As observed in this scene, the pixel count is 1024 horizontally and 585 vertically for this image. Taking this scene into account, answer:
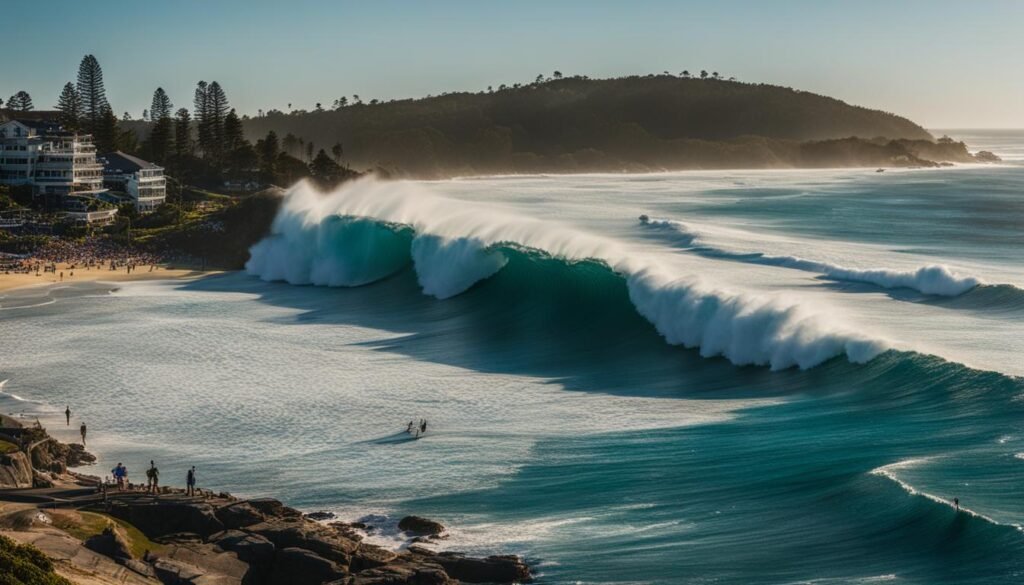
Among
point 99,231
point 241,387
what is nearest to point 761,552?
point 241,387

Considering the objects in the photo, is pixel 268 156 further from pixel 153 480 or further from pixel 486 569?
pixel 486 569

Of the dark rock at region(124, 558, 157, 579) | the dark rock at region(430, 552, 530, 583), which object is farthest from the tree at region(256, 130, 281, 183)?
the dark rock at region(430, 552, 530, 583)

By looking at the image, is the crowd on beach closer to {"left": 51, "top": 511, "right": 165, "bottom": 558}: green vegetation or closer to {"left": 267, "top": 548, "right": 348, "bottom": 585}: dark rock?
{"left": 51, "top": 511, "right": 165, "bottom": 558}: green vegetation

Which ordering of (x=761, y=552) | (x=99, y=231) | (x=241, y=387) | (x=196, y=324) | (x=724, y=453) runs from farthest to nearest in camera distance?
(x=99, y=231)
(x=196, y=324)
(x=241, y=387)
(x=724, y=453)
(x=761, y=552)

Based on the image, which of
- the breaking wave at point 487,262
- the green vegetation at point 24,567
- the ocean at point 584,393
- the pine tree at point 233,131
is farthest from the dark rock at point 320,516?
the pine tree at point 233,131

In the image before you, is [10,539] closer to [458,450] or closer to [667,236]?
[458,450]

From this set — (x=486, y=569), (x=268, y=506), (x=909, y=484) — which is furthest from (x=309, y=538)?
(x=909, y=484)
